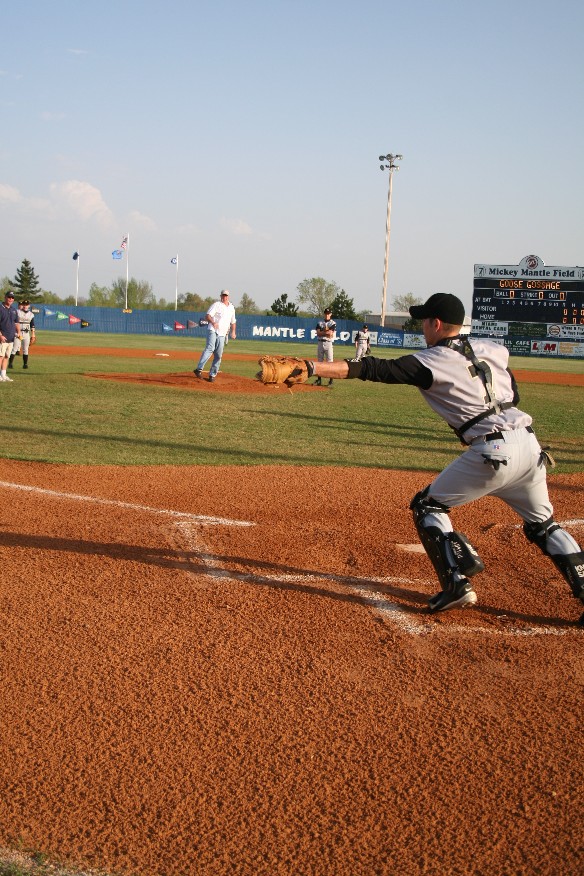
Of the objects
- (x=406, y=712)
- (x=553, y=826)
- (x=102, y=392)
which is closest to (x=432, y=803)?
(x=553, y=826)

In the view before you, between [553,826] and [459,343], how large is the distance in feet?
8.52

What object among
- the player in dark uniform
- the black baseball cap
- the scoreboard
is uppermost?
the scoreboard

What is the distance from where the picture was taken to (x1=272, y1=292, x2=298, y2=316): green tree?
83188mm

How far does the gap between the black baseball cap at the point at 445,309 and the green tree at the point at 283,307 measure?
79069 mm

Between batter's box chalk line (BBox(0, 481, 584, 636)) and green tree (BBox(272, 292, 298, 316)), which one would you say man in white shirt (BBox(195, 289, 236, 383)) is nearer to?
batter's box chalk line (BBox(0, 481, 584, 636))

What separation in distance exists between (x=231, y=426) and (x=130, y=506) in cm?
581

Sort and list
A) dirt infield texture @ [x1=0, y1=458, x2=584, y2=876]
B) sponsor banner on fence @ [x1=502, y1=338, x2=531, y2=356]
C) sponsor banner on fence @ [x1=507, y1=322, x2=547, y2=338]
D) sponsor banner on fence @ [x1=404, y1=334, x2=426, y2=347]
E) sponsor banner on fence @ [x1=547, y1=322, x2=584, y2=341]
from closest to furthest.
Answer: dirt infield texture @ [x1=0, y1=458, x2=584, y2=876] < sponsor banner on fence @ [x1=507, y1=322, x2=547, y2=338] < sponsor banner on fence @ [x1=547, y1=322, x2=584, y2=341] < sponsor banner on fence @ [x1=502, y1=338, x2=531, y2=356] < sponsor banner on fence @ [x1=404, y1=334, x2=426, y2=347]

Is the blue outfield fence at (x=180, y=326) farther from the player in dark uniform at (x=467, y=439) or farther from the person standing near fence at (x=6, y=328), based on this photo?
the player in dark uniform at (x=467, y=439)

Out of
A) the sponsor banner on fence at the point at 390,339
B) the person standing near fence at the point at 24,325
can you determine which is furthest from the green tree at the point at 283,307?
the person standing near fence at the point at 24,325

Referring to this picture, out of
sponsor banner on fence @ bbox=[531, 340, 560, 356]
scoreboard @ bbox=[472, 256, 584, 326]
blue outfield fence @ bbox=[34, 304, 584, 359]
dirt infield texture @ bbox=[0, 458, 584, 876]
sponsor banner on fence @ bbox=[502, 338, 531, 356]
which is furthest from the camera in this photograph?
blue outfield fence @ bbox=[34, 304, 584, 359]

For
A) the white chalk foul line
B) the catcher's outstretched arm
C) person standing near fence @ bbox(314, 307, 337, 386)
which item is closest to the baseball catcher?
the catcher's outstretched arm

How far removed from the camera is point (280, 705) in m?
3.74

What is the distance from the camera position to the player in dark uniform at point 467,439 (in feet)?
14.9

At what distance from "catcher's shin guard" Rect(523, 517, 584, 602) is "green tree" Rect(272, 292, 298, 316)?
79.0m
